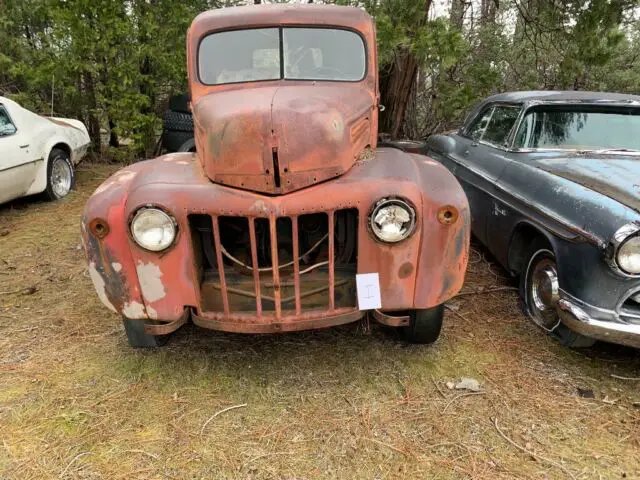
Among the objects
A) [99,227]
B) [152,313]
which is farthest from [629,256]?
[99,227]

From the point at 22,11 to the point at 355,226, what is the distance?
8.74 metres

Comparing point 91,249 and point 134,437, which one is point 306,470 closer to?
point 134,437

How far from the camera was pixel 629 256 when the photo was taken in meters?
2.79

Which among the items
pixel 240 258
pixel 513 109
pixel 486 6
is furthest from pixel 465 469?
pixel 486 6

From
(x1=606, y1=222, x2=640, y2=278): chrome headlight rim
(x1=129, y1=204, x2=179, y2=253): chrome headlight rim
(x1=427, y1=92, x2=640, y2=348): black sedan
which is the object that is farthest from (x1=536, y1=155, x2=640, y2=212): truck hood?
(x1=129, y1=204, x2=179, y2=253): chrome headlight rim

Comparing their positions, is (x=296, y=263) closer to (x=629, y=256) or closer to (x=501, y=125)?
(x=629, y=256)

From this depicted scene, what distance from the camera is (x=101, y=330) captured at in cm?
372

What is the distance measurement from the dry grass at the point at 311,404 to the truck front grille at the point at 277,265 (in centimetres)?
56

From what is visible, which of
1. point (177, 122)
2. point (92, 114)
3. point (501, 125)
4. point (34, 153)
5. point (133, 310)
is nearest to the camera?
point (133, 310)

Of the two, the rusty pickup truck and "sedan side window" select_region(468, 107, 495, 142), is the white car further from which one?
"sedan side window" select_region(468, 107, 495, 142)

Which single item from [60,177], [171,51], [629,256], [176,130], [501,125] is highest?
[171,51]

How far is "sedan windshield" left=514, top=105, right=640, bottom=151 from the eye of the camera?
4.27m

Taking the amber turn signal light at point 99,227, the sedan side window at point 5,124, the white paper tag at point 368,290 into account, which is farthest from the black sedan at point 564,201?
the sedan side window at point 5,124

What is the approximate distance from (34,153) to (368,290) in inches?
231
